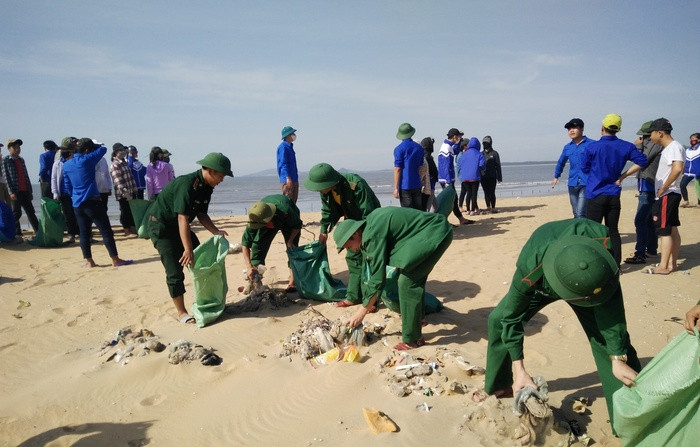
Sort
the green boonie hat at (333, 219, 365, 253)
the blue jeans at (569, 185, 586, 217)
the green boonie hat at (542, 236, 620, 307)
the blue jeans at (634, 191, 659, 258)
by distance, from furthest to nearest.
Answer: the blue jeans at (569, 185, 586, 217)
the blue jeans at (634, 191, 659, 258)
the green boonie hat at (333, 219, 365, 253)
the green boonie hat at (542, 236, 620, 307)

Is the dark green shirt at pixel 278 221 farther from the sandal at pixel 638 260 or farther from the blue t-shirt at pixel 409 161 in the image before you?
the sandal at pixel 638 260

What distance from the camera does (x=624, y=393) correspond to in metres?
2.19

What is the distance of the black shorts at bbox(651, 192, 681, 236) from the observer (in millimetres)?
5141

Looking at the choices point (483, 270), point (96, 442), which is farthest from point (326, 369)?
point (483, 270)

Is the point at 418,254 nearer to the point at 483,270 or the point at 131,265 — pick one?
the point at 483,270

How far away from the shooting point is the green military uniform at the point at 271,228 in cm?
504

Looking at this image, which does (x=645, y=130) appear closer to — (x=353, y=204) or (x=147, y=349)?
(x=353, y=204)

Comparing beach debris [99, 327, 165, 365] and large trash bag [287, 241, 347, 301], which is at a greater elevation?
large trash bag [287, 241, 347, 301]

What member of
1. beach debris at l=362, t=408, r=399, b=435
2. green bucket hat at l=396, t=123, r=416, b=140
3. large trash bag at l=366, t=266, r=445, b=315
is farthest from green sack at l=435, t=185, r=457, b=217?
beach debris at l=362, t=408, r=399, b=435

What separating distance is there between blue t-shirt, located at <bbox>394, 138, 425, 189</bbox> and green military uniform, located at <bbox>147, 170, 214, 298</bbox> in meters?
3.59

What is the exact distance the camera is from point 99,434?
9.71 feet

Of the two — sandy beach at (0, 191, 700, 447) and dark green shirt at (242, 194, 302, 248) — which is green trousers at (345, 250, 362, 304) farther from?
dark green shirt at (242, 194, 302, 248)

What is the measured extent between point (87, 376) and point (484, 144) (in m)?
9.85

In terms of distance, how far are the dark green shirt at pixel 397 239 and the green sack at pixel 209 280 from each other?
5.83 ft
